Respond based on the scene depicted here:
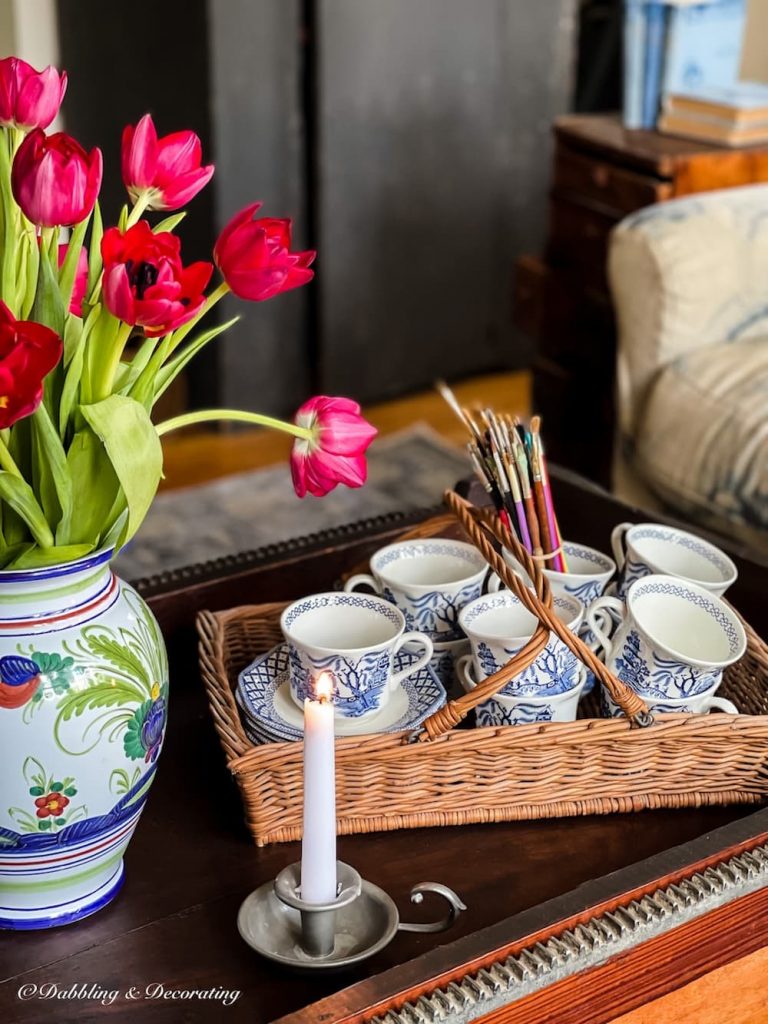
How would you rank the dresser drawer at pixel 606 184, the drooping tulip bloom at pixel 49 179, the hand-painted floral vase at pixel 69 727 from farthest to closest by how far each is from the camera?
the dresser drawer at pixel 606 184
the hand-painted floral vase at pixel 69 727
the drooping tulip bloom at pixel 49 179

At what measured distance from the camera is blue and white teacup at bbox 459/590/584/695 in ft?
3.11

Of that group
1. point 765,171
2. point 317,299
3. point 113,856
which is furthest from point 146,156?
point 317,299

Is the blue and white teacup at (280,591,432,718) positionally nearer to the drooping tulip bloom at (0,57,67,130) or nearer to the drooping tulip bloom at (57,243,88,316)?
the drooping tulip bloom at (57,243,88,316)

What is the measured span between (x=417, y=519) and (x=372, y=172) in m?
1.62

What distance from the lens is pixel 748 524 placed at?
5.86 ft

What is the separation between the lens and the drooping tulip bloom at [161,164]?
0.73m

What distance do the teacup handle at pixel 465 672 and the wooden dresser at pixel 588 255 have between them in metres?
1.40

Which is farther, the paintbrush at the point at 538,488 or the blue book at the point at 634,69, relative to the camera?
the blue book at the point at 634,69

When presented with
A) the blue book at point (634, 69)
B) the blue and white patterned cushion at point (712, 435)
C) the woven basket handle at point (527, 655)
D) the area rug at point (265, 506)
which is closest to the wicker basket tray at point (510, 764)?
the woven basket handle at point (527, 655)

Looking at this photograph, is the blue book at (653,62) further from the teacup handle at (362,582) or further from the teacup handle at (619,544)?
the teacup handle at (362,582)

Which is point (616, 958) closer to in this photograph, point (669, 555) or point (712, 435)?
point (669, 555)

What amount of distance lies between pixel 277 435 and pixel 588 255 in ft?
2.76

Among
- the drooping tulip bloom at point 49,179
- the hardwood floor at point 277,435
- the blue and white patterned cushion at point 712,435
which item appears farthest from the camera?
the hardwood floor at point 277,435

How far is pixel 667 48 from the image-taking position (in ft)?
7.86
